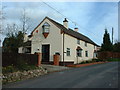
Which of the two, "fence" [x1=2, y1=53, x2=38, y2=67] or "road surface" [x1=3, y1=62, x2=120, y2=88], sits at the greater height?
"fence" [x1=2, y1=53, x2=38, y2=67]

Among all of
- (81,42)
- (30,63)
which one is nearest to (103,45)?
(81,42)

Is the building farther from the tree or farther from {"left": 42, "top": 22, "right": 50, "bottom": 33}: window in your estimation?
the tree

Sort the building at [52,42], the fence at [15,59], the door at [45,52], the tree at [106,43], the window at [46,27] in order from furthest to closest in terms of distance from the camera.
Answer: the tree at [106,43]
the window at [46,27]
the door at [45,52]
the building at [52,42]
the fence at [15,59]

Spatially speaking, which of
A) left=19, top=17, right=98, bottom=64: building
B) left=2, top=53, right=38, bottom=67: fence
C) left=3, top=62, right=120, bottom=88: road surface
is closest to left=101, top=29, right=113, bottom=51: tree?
left=19, top=17, right=98, bottom=64: building

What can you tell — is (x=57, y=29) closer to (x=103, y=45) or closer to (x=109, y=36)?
(x=103, y=45)

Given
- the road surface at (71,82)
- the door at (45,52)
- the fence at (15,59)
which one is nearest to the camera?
the road surface at (71,82)

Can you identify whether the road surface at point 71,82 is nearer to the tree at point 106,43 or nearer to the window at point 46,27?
the window at point 46,27

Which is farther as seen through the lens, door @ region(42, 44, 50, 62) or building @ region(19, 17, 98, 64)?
door @ region(42, 44, 50, 62)

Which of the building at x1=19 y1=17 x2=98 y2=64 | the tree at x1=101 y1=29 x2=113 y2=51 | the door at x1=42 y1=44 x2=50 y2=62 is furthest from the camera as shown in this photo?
the tree at x1=101 y1=29 x2=113 y2=51

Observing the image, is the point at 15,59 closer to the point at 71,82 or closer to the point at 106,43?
the point at 71,82

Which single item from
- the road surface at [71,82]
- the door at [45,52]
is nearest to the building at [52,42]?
the door at [45,52]

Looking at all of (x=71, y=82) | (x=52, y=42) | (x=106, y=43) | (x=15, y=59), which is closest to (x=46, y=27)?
(x=52, y=42)

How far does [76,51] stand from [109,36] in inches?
1189

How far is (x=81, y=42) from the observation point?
32000 mm
